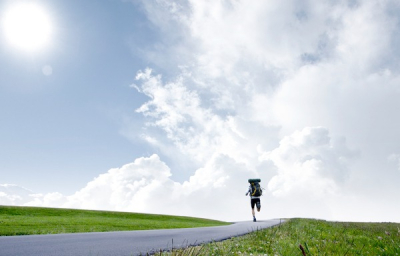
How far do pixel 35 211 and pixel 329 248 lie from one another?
36.9 meters

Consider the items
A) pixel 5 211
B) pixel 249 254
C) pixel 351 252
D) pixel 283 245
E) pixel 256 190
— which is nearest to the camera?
pixel 249 254

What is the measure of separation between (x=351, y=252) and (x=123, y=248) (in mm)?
6334

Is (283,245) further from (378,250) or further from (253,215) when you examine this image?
(253,215)

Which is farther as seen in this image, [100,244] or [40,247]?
[100,244]

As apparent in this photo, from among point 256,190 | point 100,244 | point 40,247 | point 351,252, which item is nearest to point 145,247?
point 100,244

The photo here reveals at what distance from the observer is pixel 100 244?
9.42 m

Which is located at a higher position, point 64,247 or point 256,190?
point 256,190

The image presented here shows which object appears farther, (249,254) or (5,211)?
(5,211)

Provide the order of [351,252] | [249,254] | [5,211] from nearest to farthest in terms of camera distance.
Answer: [249,254] → [351,252] → [5,211]

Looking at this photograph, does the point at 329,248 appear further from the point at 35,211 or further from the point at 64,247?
the point at 35,211

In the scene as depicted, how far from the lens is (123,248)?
872 centimetres

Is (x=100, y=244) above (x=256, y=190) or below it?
below

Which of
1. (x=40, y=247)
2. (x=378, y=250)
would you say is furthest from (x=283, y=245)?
(x=40, y=247)

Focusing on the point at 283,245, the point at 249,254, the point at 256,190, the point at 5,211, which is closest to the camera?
the point at 249,254
